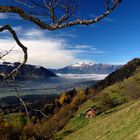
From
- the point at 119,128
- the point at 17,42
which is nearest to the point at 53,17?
the point at 17,42

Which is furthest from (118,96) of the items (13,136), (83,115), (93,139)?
(93,139)

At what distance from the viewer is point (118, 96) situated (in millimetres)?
186500

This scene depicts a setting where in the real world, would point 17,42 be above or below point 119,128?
above

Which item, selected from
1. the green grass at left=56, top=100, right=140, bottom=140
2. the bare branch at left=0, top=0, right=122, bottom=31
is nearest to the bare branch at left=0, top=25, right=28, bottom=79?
the bare branch at left=0, top=0, right=122, bottom=31

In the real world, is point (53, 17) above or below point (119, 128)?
above

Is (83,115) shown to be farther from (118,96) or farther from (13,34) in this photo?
(13,34)

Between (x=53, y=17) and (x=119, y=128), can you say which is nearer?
(x=53, y=17)

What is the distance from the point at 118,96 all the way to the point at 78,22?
181 m

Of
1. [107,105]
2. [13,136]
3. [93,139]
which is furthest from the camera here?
[107,105]

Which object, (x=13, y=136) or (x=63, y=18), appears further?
(x=13, y=136)

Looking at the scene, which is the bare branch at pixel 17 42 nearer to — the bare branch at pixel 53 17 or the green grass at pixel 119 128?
the bare branch at pixel 53 17

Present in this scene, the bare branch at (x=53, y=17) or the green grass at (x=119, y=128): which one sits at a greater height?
the bare branch at (x=53, y=17)

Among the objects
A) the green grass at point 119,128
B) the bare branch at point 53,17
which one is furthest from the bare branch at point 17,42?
the green grass at point 119,128

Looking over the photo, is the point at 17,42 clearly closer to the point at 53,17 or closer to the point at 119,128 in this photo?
the point at 53,17
